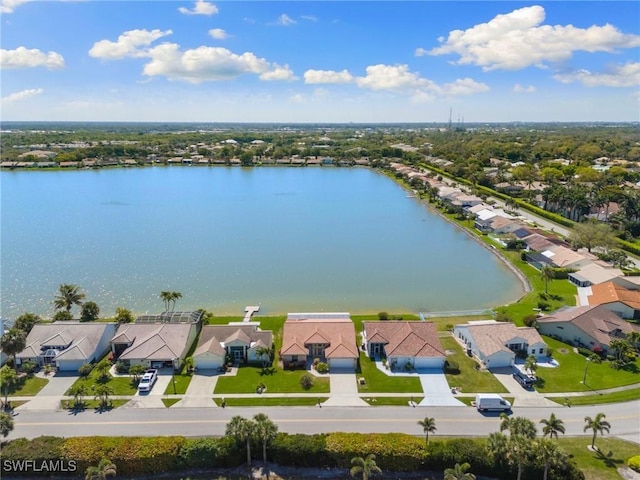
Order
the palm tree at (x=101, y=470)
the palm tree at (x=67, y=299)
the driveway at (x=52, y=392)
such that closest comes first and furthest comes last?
the palm tree at (x=101, y=470), the driveway at (x=52, y=392), the palm tree at (x=67, y=299)

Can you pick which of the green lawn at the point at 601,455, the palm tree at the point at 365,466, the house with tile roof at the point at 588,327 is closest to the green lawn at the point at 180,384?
the palm tree at the point at 365,466

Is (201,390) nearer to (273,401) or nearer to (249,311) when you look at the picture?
(273,401)

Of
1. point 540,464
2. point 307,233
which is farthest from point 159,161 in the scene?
point 540,464

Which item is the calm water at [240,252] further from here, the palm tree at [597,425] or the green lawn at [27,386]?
the palm tree at [597,425]

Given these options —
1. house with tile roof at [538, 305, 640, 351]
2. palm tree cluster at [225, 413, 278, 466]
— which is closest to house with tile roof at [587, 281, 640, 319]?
A: house with tile roof at [538, 305, 640, 351]

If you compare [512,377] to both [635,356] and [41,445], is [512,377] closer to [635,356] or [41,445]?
[635,356]

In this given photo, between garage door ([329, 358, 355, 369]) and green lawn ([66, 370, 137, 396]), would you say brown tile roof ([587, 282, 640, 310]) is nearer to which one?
garage door ([329, 358, 355, 369])
